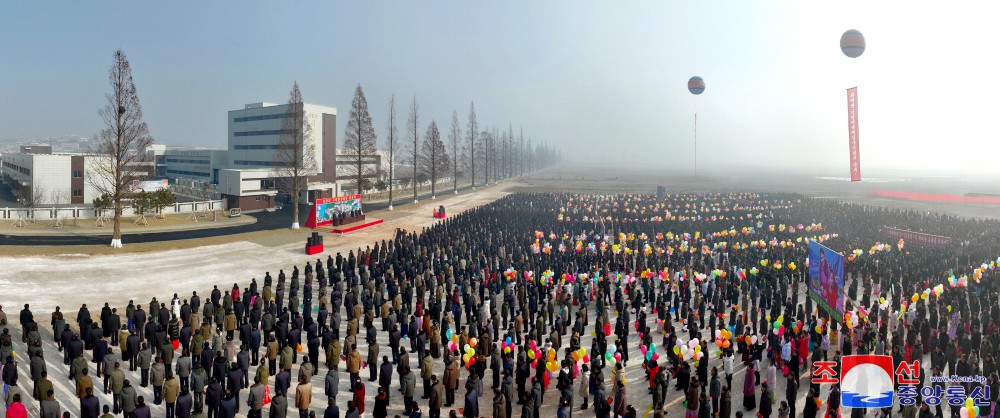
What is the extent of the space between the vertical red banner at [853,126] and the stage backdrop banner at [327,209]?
35583 mm

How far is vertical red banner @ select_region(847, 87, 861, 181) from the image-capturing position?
122 feet

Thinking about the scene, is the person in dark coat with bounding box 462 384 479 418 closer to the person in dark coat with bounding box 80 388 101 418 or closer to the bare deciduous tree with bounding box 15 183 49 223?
the person in dark coat with bounding box 80 388 101 418

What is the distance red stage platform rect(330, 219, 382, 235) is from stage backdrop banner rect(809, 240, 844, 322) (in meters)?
30.5

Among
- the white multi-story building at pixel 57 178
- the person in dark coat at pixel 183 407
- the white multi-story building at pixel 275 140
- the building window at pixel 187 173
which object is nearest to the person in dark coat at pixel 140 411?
the person in dark coat at pixel 183 407

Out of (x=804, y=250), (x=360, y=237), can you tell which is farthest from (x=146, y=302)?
(x=804, y=250)

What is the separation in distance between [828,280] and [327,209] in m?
32.9

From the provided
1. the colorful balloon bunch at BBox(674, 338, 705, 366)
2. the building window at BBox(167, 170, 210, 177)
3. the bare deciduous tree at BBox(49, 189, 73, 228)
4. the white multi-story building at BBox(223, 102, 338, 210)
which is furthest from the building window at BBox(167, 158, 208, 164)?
the colorful balloon bunch at BBox(674, 338, 705, 366)

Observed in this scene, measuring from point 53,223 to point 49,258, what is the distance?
48.9ft

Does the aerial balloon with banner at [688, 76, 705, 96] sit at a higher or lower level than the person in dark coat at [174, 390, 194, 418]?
higher

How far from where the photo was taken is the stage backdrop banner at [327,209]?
40.0 meters

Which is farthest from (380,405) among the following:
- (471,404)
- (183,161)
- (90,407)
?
(183,161)

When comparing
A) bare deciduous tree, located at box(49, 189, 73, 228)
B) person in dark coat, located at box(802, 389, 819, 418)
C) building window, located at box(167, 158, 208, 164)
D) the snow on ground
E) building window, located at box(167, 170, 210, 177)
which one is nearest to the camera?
person in dark coat, located at box(802, 389, 819, 418)

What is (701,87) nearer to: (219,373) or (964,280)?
(964,280)

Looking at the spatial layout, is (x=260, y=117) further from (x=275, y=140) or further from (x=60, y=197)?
(x=60, y=197)
